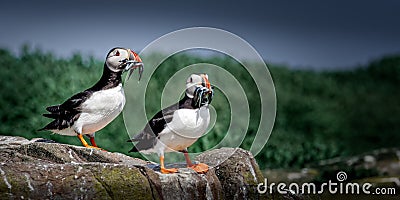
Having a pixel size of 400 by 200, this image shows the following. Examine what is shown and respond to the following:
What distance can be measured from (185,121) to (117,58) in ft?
2.20

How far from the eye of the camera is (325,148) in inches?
428

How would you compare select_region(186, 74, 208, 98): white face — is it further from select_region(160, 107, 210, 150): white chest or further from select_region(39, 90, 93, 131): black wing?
select_region(39, 90, 93, 131): black wing

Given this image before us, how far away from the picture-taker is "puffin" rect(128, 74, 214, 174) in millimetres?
4750

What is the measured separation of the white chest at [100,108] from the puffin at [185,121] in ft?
0.96

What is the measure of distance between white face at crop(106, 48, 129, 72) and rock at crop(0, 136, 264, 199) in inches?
27.1

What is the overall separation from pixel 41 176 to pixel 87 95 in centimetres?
89

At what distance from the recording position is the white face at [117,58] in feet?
16.1

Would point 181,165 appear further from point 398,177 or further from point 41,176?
point 398,177

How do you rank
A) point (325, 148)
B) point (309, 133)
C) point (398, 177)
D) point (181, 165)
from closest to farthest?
point (181, 165) < point (398, 177) < point (325, 148) < point (309, 133)

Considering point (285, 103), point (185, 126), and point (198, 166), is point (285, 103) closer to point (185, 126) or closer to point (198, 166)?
point (198, 166)

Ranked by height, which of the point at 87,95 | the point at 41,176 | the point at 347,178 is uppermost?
the point at 87,95

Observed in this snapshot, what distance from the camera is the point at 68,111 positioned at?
528cm

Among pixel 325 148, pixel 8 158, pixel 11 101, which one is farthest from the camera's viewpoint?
pixel 325 148

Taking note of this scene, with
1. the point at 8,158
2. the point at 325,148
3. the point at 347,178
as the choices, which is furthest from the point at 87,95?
the point at 325,148
